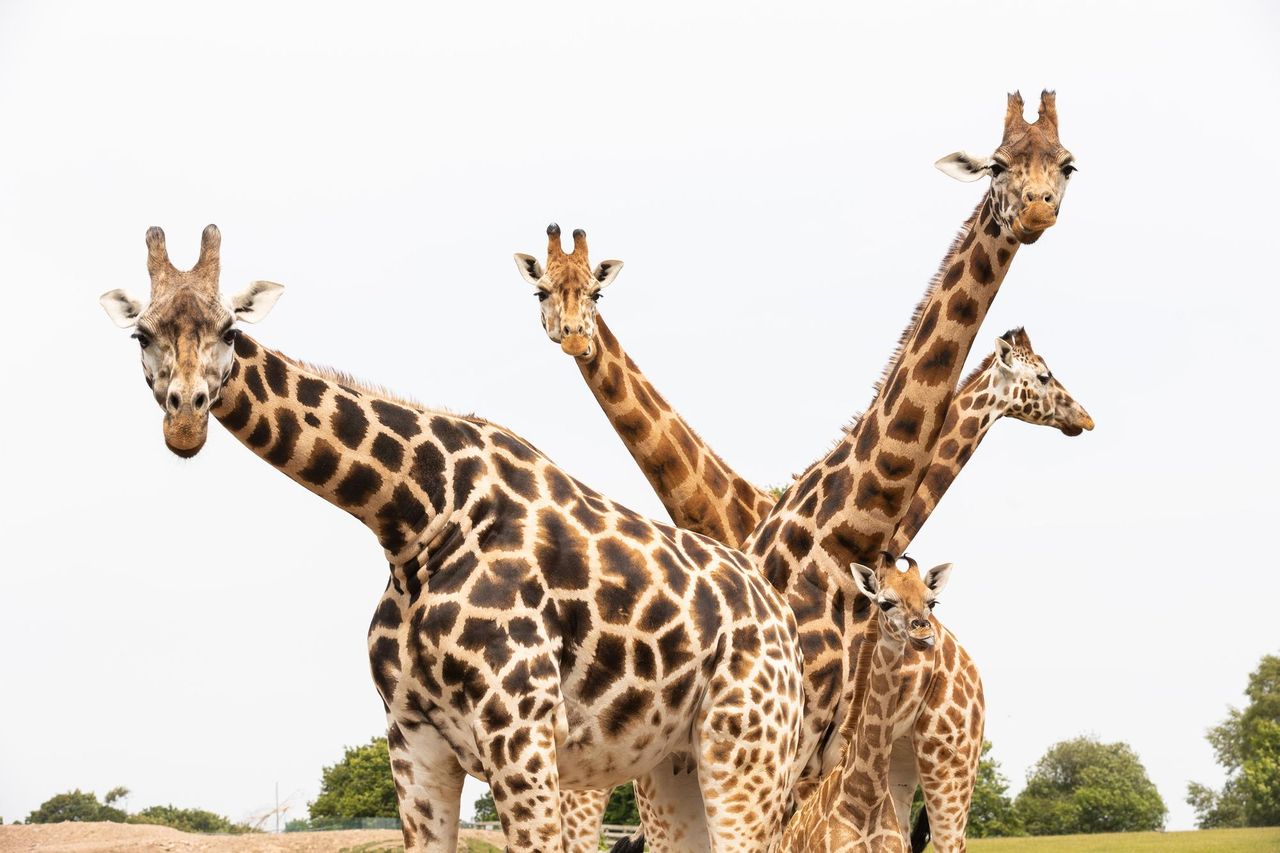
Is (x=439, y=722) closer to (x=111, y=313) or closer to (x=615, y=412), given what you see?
(x=111, y=313)

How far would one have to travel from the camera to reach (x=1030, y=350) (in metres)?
16.8

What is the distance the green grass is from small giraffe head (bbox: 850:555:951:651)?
20750 millimetres

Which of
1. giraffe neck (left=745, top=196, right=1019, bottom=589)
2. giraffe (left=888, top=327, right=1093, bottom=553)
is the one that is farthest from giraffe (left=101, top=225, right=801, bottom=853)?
giraffe (left=888, top=327, right=1093, bottom=553)

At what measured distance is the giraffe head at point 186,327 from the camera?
8031 millimetres

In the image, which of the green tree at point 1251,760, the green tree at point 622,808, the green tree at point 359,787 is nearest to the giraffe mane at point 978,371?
the green tree at point 622,808

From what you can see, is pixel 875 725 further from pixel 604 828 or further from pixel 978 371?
pixel 604 828

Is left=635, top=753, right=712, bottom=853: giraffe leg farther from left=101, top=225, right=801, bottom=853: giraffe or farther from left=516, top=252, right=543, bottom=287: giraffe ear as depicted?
left=516, top=252, right=543, bottom=287: giraffe ear

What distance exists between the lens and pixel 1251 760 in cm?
5475

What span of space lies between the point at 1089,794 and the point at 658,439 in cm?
4959

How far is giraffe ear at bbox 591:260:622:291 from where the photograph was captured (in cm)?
1478

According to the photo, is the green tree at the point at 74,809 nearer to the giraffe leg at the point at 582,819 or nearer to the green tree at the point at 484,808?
the green tree at the point at 484,808

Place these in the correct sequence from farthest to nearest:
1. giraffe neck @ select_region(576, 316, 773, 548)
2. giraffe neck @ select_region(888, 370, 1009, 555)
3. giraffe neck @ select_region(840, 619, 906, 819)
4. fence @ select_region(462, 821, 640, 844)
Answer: fence @ select_region(462, 821, 640, 844), giraffe neck @ select_region(576, 316, 773, 548), giraffe neck @ select_region(888, 370, 1009, 555), giraffe neck @ select_region(840, 619, 906, 819)

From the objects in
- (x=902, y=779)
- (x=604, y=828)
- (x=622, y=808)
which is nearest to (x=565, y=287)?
(x=902, y=779)

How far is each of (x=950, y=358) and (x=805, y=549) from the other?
1927 mm
